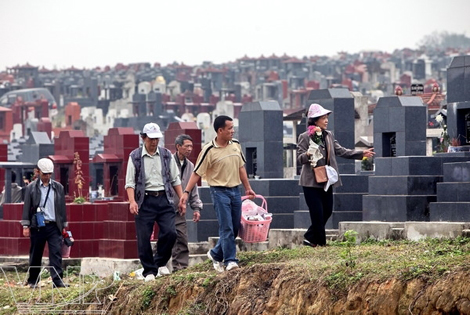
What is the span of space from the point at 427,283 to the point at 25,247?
527 inches

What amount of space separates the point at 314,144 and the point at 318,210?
0.72 meters

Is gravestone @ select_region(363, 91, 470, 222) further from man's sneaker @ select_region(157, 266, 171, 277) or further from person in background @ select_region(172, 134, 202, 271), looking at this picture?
man's sneaker @ select_region(157, 266, 171, 277)

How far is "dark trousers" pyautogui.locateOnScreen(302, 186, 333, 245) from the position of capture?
16703 mm

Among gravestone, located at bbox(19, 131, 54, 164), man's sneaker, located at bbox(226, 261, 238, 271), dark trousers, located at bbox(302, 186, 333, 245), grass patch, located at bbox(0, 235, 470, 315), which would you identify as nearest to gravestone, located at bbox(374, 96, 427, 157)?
grass patch, located at bbox(0, 235, 470, 315)

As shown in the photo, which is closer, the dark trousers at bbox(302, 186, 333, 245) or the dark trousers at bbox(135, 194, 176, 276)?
the dark trousers at bbox(135, 194, 176, 276)

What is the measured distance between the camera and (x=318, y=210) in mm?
16688

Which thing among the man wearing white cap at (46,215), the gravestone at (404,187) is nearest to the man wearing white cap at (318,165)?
the gravestone at (404,187)

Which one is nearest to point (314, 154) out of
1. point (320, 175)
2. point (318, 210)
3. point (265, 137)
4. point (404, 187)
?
point (320, 175)

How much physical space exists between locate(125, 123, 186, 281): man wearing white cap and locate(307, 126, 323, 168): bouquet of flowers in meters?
1.52

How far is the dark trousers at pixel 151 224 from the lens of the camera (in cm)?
1633

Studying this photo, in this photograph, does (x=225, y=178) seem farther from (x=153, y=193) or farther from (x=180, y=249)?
(x=180, y=249)

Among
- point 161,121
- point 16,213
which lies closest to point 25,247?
point 16,213

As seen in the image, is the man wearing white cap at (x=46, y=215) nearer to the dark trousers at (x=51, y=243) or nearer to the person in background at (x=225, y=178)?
the dark trousers at (x=51, y=243)

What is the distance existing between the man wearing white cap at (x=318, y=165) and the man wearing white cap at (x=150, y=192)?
1.48 m
